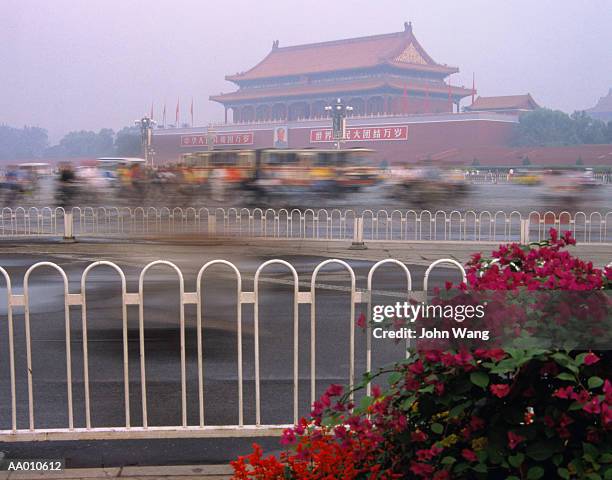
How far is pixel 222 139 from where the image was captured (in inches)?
1473

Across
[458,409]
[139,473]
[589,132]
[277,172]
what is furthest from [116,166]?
[589,132]

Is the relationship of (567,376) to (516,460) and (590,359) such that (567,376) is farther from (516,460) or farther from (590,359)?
(516,460)

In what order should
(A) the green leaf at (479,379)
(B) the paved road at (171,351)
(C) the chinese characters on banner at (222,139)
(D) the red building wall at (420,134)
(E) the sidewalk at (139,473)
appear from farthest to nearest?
(D) the red building wall at (420,134) → (C) the chinese characters on banner at (222,139) → (B) the paved road at (171,351) → (E) the sidewalk at (139,473) → (A) the green leaf at (479,379)

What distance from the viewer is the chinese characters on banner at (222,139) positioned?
34.0 metres

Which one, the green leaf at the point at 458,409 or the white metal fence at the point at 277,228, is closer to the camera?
the green leaf at the point at 458,409

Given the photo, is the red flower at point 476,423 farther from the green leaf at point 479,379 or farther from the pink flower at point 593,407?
the pink flower at point 593,407

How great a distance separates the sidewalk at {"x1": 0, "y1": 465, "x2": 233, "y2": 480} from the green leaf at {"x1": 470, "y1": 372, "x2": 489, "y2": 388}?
4.31 feet

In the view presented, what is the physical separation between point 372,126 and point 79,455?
40835mm

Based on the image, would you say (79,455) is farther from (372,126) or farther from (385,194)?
(372,126)

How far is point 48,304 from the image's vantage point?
7.00 meters

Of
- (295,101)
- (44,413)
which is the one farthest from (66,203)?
(295,101)

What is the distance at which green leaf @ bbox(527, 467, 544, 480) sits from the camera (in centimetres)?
194

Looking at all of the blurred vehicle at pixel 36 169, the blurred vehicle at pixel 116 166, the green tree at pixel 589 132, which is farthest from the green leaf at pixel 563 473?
the green tree at pixel 589 132

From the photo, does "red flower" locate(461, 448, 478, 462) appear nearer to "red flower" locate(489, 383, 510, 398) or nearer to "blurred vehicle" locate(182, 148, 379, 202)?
"red flower" locate(489, 383, 510, 398)
